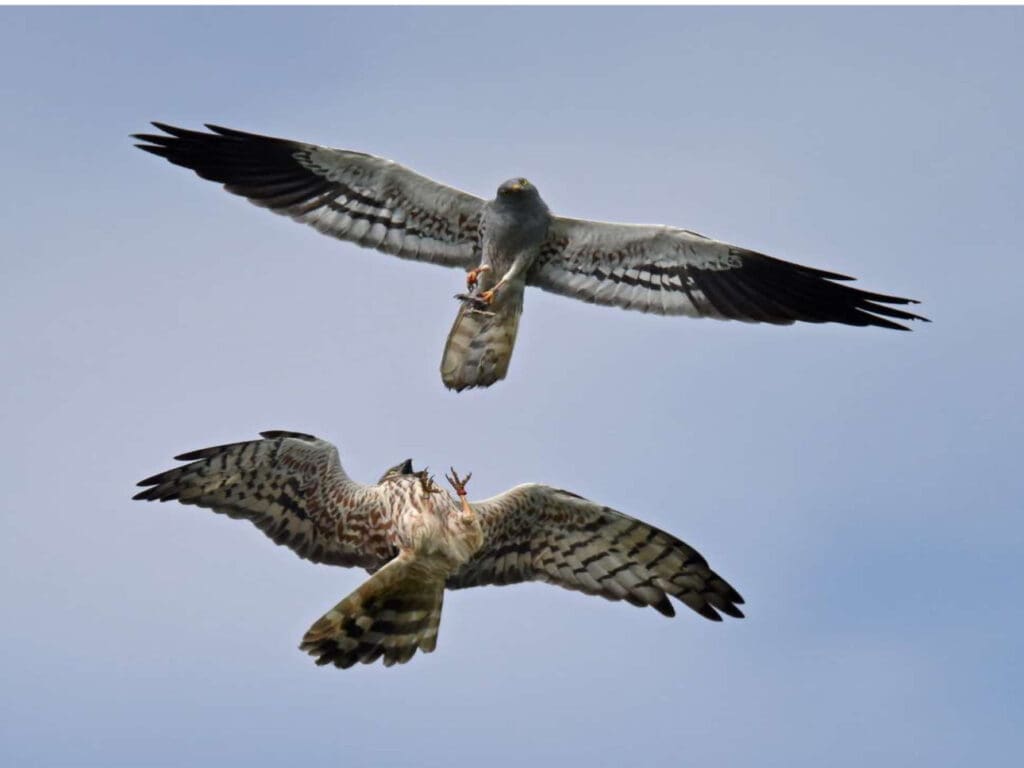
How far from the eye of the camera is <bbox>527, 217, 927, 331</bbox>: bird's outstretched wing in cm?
1512

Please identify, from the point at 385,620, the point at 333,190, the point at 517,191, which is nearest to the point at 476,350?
the point at 517,191

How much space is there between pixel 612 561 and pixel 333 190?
13.0ft

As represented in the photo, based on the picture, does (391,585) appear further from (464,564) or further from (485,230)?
(485,230)

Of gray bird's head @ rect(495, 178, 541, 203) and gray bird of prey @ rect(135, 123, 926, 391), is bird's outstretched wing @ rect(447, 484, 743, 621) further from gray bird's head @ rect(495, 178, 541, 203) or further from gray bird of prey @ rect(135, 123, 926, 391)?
gray bird's head @ rect(495, 178, 541, 203)

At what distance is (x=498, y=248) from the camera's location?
15.1 meters

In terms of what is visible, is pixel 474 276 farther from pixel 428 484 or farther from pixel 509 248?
pixel 428 484

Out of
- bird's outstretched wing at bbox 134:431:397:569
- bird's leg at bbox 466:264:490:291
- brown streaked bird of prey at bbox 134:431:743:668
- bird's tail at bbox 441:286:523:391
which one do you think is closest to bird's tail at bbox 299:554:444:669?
brown streaked bird of prey at bbox 134:431:743:668

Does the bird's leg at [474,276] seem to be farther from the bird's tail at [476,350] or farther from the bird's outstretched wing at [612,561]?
the bird's outstretched wing at [612,561]

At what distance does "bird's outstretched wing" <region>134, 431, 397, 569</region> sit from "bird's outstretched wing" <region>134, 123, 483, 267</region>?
9.02ft

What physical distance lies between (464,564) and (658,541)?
1.34 m

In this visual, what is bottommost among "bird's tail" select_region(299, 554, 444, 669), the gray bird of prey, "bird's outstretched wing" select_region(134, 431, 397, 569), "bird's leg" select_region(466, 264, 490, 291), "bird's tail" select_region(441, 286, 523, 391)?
"bird's tail" select_region(299, 554, 444, 669)

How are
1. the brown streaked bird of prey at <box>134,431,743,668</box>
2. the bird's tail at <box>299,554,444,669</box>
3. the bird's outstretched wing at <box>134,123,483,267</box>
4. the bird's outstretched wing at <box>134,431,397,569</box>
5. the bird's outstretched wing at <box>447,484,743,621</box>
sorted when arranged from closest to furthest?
the bird's tail at <box>299,554,444,669</box>, the brown streaked bird of prey at <box>134,431,743,668</box>, the bird's outstretched wing at <box>134,431,397,569</box>, the bird's outstretched wing at <box>447,484,743,621</box>, the bird's outstretched wing at <box>134,123,483,267</box>

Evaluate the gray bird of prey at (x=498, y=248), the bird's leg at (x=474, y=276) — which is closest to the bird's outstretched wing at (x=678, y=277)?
the gray bird of prey at (x=498, y=248)

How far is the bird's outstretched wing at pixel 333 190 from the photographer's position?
15.6 m
